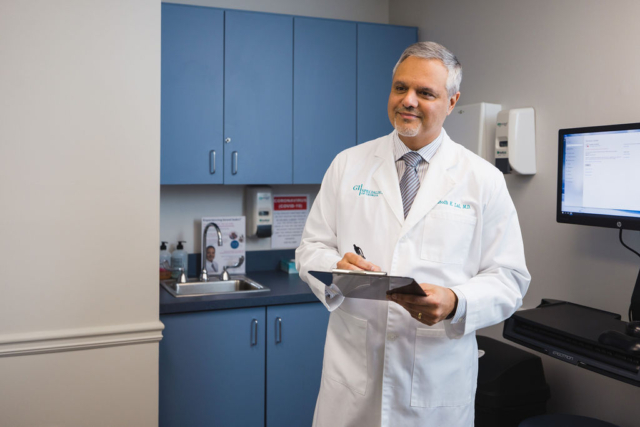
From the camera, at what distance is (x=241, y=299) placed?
2631 millimetres

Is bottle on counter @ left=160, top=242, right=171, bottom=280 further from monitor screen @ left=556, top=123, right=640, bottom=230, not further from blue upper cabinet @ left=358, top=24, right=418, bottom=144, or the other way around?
monitor screen @ left=556, top=123, right=640, bottom=230

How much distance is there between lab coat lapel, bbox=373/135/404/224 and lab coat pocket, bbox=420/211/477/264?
0.09 metres

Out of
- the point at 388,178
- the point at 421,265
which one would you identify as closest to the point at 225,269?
the point at 388,178

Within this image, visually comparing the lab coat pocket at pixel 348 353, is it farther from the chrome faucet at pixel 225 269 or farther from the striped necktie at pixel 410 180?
the chrome faucet at pixel 225 269

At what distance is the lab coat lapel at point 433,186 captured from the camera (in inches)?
63.1

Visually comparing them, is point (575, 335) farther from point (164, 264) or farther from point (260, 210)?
point (164, 264)

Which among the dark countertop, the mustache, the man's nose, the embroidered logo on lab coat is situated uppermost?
the man's nose

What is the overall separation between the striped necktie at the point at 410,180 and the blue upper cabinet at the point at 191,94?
140 cm

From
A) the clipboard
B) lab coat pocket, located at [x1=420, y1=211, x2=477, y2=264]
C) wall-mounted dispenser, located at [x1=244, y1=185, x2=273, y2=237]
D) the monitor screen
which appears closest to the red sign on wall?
wall-mounted dispenser, located at [x1=244, y1=185, x2=273, y2=237]

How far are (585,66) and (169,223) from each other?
2.19m

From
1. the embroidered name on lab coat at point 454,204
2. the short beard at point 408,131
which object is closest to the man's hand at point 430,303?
the embroidered name on lab coat at point 454,204

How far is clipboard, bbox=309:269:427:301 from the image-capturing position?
1241 mm

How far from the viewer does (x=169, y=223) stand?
3.14m

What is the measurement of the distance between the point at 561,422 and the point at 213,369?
4.88 feet
